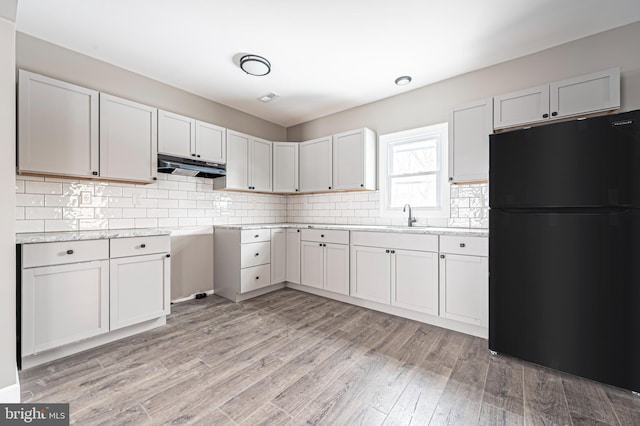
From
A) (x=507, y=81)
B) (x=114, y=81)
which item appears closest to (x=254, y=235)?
(x=114, y=81)

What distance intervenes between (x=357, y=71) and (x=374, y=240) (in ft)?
6.18

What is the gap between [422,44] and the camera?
2.51m

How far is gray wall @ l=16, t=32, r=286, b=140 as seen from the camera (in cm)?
239

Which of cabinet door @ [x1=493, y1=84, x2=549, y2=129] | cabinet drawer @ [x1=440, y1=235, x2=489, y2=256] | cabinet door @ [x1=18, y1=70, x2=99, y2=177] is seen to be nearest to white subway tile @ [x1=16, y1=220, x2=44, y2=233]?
cabinet door @ [x1=18, y1=70, x2=99, y2=177]

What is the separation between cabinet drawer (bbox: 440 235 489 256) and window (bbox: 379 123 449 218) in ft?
2.31

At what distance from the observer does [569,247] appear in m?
1.77

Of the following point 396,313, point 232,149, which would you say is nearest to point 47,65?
point 232,149

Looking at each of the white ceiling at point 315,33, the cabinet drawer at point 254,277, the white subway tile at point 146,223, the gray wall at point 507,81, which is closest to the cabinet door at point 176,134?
the white ceiling at point 315,33

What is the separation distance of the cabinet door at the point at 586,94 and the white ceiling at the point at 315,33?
1.53 feet

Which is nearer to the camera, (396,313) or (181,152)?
(396,313)

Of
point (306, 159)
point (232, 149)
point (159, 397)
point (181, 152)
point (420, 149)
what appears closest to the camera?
point (159, 397)

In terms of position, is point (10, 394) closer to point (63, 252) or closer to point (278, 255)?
point (63, 252)

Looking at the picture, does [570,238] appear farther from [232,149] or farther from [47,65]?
[47,65]

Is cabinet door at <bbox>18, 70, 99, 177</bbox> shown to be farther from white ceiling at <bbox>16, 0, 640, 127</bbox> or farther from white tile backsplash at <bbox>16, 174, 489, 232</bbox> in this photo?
white ceiling at <bbox>16, 0, 640, 127</bbox>
